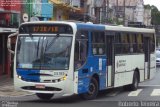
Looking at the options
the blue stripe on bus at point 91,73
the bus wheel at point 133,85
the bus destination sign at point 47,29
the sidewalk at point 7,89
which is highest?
the bus destination sign at point 47,29

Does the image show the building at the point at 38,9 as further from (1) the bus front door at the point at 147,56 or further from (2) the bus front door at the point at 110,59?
(2) the bus front door at the point at 110,59

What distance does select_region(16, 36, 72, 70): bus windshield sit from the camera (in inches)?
695

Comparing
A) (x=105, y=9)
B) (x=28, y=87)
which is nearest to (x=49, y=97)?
(x=28, y=87)

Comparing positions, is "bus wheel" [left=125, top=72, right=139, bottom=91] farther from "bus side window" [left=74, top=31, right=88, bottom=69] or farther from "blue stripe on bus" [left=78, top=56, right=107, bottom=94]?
"bus side window" [left=74, top=31, right=88, bottom=69]

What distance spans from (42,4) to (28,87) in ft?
70.0

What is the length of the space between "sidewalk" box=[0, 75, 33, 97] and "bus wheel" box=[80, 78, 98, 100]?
414 cm

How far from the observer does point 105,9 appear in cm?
7100

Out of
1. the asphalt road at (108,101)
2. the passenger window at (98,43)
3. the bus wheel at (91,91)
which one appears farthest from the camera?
the passenger window at (98,43)

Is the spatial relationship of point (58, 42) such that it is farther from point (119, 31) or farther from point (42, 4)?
point (42, 4)

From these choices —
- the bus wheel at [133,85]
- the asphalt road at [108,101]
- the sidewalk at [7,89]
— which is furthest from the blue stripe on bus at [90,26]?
the sidewalk at [7,89]

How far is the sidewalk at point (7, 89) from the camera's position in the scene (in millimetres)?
22703

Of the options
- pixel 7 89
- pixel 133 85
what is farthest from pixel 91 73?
pixel 7 89

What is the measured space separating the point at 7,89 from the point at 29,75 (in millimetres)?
7494

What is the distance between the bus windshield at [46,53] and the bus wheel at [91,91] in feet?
6.25
